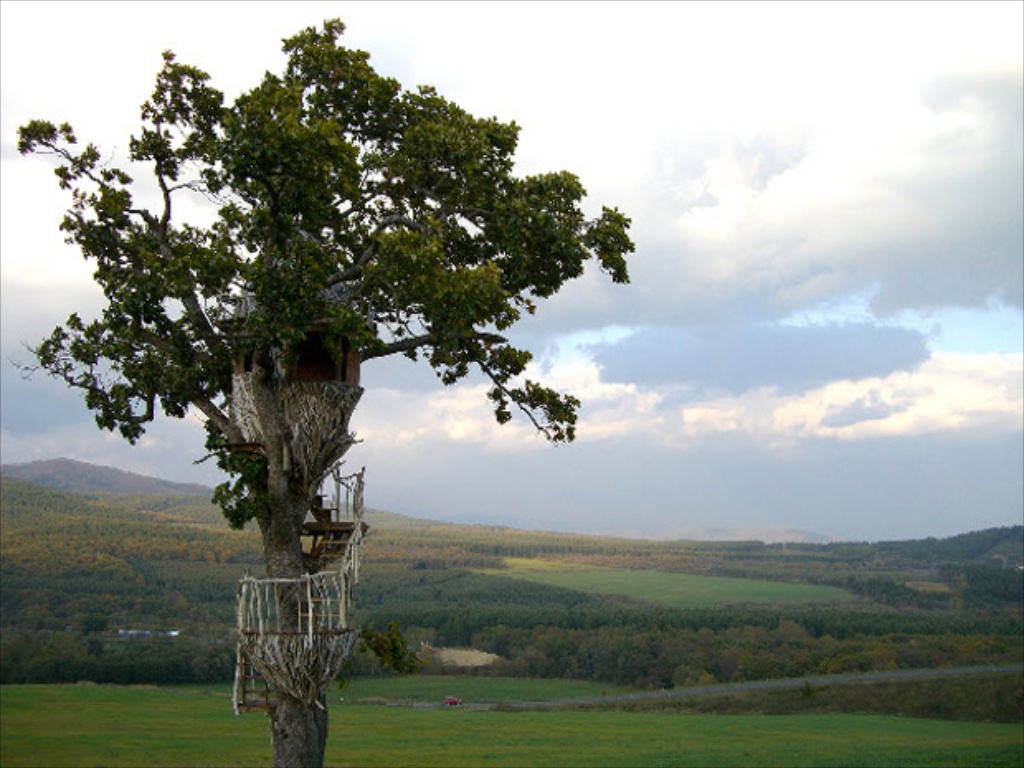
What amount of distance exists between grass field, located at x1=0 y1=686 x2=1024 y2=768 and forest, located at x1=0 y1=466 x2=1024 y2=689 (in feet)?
38.1

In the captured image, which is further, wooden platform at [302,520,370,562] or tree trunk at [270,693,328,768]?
wooden platform at [302,520,370,562]

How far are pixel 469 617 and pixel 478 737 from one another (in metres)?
65.8

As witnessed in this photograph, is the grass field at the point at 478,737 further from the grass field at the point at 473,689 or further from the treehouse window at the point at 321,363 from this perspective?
the treehouse window at the point at 321,363

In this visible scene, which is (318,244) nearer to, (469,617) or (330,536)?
(330,536)

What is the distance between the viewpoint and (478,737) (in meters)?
54.3

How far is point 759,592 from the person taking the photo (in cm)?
17900

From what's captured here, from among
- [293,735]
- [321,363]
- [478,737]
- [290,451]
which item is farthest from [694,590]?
[290,451]

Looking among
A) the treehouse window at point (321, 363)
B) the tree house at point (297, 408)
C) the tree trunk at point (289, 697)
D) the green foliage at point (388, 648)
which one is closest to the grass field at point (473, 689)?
the green foliage at point (388, 648)

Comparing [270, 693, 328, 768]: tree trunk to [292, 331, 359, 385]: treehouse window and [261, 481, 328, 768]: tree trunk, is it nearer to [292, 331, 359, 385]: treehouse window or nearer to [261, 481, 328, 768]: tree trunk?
[261, 481, 328, 768]: tree trunk

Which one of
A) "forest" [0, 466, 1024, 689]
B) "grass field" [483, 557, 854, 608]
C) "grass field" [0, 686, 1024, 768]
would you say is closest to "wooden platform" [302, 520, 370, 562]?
"grass field" [0, 686, 1024, 768]

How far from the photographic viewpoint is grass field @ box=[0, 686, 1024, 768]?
147ft

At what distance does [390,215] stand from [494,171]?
202 cm

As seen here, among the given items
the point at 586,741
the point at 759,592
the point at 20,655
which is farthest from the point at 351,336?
the point at 759,592

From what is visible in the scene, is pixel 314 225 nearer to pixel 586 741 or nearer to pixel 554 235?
pixel 554 235
